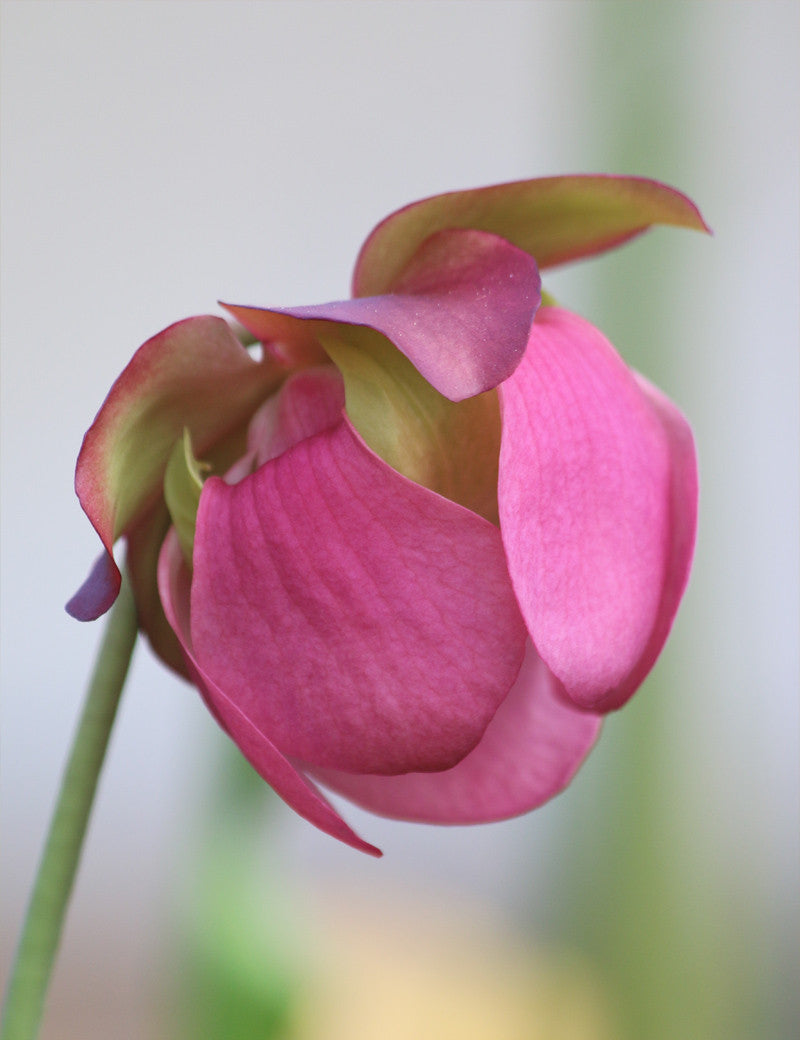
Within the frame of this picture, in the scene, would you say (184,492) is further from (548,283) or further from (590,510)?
(548,283)

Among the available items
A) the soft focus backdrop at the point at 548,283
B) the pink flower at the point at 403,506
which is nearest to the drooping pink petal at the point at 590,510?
the pink flower at the point at 403,506

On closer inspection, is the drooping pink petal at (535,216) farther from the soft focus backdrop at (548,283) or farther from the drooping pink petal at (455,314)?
the soft focus backdrop at (548,283)

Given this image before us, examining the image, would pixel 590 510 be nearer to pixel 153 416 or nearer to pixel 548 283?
pixel 153 416

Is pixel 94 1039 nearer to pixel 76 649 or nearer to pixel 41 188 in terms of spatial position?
pixel 76 649

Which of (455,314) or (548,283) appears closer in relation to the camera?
(455,314)

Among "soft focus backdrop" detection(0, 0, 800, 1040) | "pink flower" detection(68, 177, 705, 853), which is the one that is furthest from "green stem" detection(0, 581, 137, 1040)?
"soft focus backdrop" detection(0, 0, 800, 1040)

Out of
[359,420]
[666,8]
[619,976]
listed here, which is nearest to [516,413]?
[359,420]

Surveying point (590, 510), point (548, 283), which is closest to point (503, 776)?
point (590, 510)
